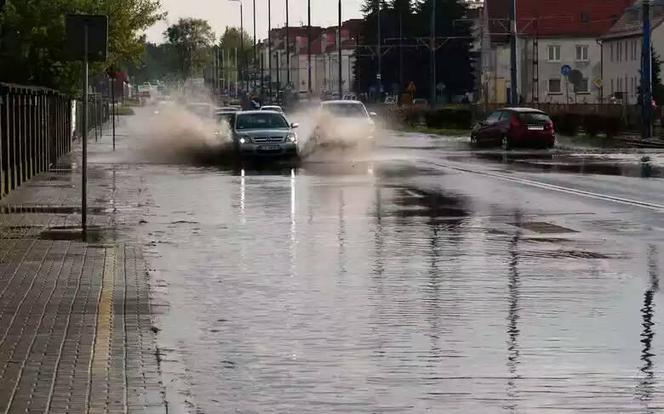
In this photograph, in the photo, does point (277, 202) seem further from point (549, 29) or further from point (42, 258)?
point (549, 29)

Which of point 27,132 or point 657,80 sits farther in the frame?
point 657,80

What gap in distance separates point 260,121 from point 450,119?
37.7 m

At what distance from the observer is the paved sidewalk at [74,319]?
8875 mm

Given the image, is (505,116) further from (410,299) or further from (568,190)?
(410,299)

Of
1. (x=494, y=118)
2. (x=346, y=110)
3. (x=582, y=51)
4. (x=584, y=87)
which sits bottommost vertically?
(x=494, y=118)

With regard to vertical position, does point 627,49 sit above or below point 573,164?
above

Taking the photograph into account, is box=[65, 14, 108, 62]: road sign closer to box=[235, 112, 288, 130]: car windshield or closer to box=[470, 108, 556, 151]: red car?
box=[235, 112, 288, 130]: car windshield

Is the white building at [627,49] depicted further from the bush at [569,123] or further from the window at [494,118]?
the window at [494,118]

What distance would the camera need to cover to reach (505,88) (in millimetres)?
137750

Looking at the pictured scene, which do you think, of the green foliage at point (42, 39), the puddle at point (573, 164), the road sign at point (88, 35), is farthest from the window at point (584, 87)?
the road sign at point (88, 35)

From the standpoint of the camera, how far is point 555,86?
140125mm

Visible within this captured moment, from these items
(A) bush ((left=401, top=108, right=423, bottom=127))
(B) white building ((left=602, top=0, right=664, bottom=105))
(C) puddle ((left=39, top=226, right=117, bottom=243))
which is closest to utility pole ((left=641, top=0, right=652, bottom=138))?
(A) bush ((left=401, top=108, right=423, bottom=127))

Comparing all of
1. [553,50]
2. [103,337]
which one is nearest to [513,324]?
[103,337]

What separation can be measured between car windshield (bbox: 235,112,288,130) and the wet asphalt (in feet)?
52.9
